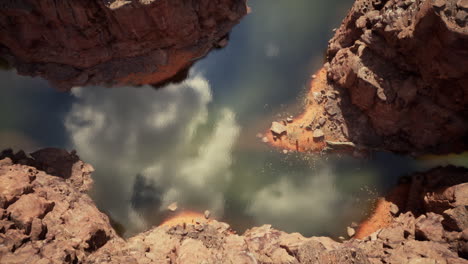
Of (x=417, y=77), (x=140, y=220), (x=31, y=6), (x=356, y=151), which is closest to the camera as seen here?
(x=417, y=77)

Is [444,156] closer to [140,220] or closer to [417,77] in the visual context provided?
[417,77]

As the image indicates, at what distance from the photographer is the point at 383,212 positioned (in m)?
12.9

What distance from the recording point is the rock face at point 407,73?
1082 cm

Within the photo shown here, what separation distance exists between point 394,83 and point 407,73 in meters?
0.60

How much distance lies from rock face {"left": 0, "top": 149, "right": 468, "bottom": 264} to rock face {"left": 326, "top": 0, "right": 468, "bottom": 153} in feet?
6.38

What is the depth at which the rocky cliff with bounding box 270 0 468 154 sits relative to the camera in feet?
36.0

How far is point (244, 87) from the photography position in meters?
16.2

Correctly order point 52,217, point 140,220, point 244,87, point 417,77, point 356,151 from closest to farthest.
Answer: point 52,217 → point 417,77 → point 140,220 → point 356,151 → point 244,87

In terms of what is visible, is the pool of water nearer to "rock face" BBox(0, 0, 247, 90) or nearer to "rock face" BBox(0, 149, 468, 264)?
"rock face" BBox(0, 0, 247, 90)

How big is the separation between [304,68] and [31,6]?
525 inches

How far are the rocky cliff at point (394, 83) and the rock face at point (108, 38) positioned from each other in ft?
21.4

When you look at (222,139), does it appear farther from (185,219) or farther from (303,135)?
(185,219)

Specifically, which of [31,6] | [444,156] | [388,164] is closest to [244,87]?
[388,164]

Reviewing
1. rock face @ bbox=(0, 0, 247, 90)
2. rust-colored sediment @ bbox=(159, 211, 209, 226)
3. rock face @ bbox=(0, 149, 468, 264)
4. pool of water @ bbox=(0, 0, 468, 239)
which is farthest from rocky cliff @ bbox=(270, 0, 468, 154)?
rock face @ bbox=(0, 0, 247, 90)
